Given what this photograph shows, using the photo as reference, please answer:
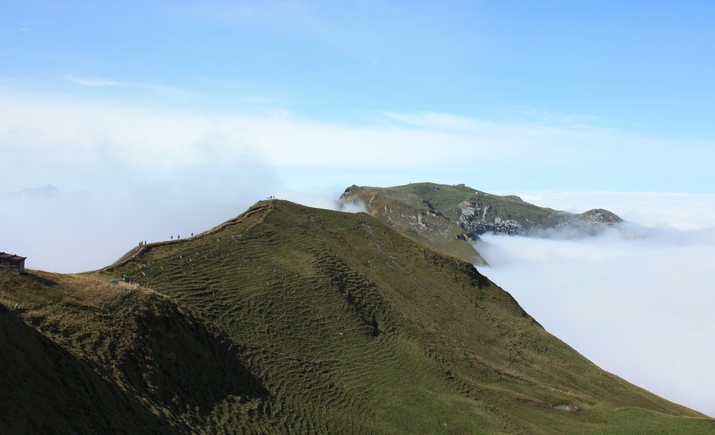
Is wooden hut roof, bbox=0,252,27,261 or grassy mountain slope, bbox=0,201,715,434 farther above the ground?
wooden hut roof, bbox=0,252,27,261

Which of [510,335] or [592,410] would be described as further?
[510,335]

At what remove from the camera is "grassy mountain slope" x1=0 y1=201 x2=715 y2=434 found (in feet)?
140

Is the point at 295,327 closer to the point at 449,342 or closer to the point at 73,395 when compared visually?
the point at 449,342

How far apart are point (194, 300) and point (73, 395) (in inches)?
1001

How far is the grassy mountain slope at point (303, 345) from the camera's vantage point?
42656 mm

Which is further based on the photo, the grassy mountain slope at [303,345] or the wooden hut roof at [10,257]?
the wooden hut roof at [10,257]

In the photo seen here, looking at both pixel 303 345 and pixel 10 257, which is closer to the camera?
pixel 10 257

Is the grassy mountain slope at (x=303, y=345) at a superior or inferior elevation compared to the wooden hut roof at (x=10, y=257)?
inferior

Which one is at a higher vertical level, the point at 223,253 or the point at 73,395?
the point at 223,253

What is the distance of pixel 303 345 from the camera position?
6544 cm

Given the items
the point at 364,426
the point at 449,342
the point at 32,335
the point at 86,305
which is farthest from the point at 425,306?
the point at 32,335

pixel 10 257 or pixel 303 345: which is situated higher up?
pixel 10 257

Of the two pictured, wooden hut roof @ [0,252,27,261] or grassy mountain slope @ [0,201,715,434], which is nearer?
grassy mountain slope @ [0,201,715,434]

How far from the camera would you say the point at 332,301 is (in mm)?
76312
